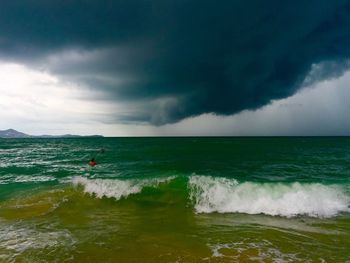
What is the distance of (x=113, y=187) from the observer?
62.4 ft

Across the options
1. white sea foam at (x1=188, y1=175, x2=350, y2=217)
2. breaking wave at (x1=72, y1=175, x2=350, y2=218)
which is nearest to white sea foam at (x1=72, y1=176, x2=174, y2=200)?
breaking wave at (x1=72, y1=175, x2=350, y2=218)

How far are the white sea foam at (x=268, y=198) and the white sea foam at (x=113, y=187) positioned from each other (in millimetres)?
3886

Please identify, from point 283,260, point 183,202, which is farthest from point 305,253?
point 183,202

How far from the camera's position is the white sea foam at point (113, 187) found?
1833 centimetres

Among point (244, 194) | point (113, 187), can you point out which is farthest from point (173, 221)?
point (113, 187)

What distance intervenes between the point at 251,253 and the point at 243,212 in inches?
233

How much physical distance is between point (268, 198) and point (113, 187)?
11.1 m

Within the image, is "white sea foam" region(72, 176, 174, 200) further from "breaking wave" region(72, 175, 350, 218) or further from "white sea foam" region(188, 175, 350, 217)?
"white sea foam" region(188, 175, 350, 217)

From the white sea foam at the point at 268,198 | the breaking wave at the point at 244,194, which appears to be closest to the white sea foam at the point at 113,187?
the breaking wave at the point at 244,194

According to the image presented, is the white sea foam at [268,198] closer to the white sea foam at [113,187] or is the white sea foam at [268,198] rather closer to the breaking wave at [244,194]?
the breaking wave at [244,194]

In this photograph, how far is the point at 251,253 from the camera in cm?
898

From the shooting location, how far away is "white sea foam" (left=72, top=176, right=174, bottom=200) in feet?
60.1

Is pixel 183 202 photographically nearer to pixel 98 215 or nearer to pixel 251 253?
pixel 98 215

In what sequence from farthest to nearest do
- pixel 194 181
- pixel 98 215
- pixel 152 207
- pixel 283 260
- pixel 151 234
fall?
pixel 194 181
pixel 152 207
pixel 98 215
pixel 151 234
pixel 283 260
